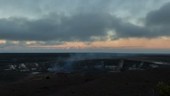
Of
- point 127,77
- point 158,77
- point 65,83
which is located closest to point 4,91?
point 65,83

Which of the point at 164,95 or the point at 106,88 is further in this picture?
the point at 106,88

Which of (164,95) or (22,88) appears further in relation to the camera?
(22,88)

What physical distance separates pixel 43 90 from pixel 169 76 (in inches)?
633

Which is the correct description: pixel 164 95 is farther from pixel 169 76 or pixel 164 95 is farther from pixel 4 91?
pixel 169 76

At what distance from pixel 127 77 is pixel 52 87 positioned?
9.38m

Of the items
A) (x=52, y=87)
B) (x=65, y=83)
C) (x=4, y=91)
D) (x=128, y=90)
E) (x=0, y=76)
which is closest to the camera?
(x=128, y=90)

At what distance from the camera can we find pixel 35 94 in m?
37.3

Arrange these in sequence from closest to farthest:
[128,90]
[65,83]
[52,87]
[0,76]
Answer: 1. [128,90]
2. [52,87]
3. [65,83]
4. [0,76]

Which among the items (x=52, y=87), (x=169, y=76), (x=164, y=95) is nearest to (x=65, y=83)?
(x=52, y=87)

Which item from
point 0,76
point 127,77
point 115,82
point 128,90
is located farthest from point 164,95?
point 0,76

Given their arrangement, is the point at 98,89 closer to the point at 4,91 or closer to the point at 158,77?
the point at 4,91

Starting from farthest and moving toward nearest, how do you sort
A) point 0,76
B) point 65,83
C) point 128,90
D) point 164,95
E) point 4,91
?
point 0,76 < point 65,83 < point 4,91 < point 128,90 < point 164,95

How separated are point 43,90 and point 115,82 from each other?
7610 mm

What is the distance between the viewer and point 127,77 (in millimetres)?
47094
